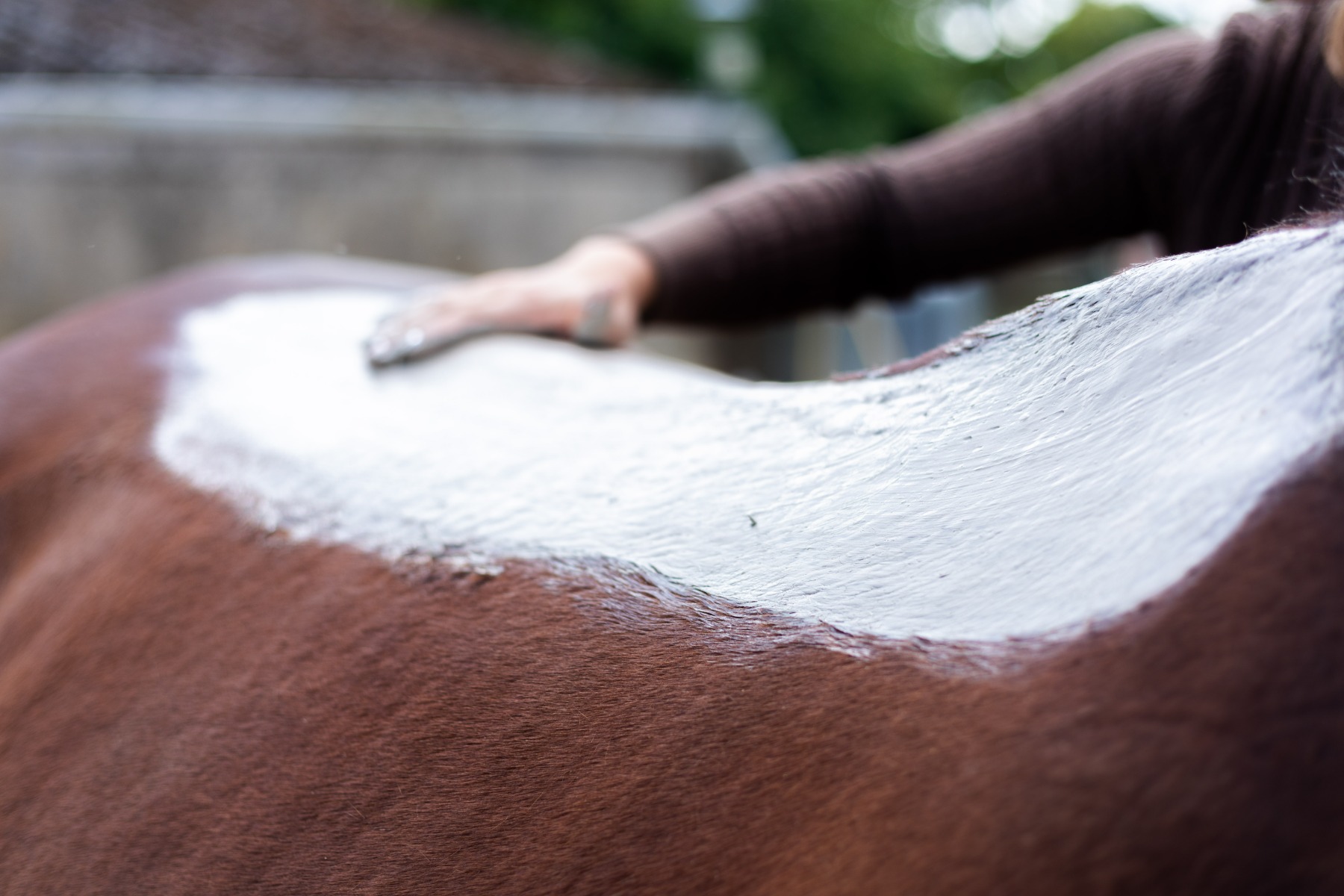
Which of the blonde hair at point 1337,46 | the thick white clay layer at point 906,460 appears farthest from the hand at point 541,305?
the blonde hair at point 1337,46

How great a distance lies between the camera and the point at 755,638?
1.73ft

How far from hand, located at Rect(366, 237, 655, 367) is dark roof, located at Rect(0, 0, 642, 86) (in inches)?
128

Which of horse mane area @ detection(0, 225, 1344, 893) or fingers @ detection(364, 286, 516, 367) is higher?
fingers @ detection(364, 286, 516, 367)

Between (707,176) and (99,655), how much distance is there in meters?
4.02

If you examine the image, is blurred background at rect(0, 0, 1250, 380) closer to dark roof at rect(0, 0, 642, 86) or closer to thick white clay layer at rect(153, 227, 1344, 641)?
dark roof at rect(0, 0, 642, 86)

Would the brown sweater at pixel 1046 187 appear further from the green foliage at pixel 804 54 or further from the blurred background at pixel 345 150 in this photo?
the green foliage at pixel 804 54

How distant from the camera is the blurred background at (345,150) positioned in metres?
3.45

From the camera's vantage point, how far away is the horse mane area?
0.39 meters

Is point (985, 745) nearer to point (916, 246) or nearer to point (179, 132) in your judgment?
point (916, 246)

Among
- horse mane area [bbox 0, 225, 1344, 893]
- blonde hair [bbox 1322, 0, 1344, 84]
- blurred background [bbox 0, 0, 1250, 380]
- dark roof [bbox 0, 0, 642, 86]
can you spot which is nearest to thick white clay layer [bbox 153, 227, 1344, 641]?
horse mane area [bbox 0, 225, 1344, 893]

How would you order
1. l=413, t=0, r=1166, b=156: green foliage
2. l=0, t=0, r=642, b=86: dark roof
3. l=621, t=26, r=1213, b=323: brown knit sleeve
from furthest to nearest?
l=413, t=0, r=1166, b=156: green foliage → l=0, t=0, r=642, b=86: dark roof → l=621, t=26, r=1213, b=323: brown knit sleeve

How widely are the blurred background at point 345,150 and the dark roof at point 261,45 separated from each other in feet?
0.06

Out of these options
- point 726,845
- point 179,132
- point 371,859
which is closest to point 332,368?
point 371,859

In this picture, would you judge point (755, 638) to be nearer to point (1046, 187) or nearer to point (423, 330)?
point (423, 330)
